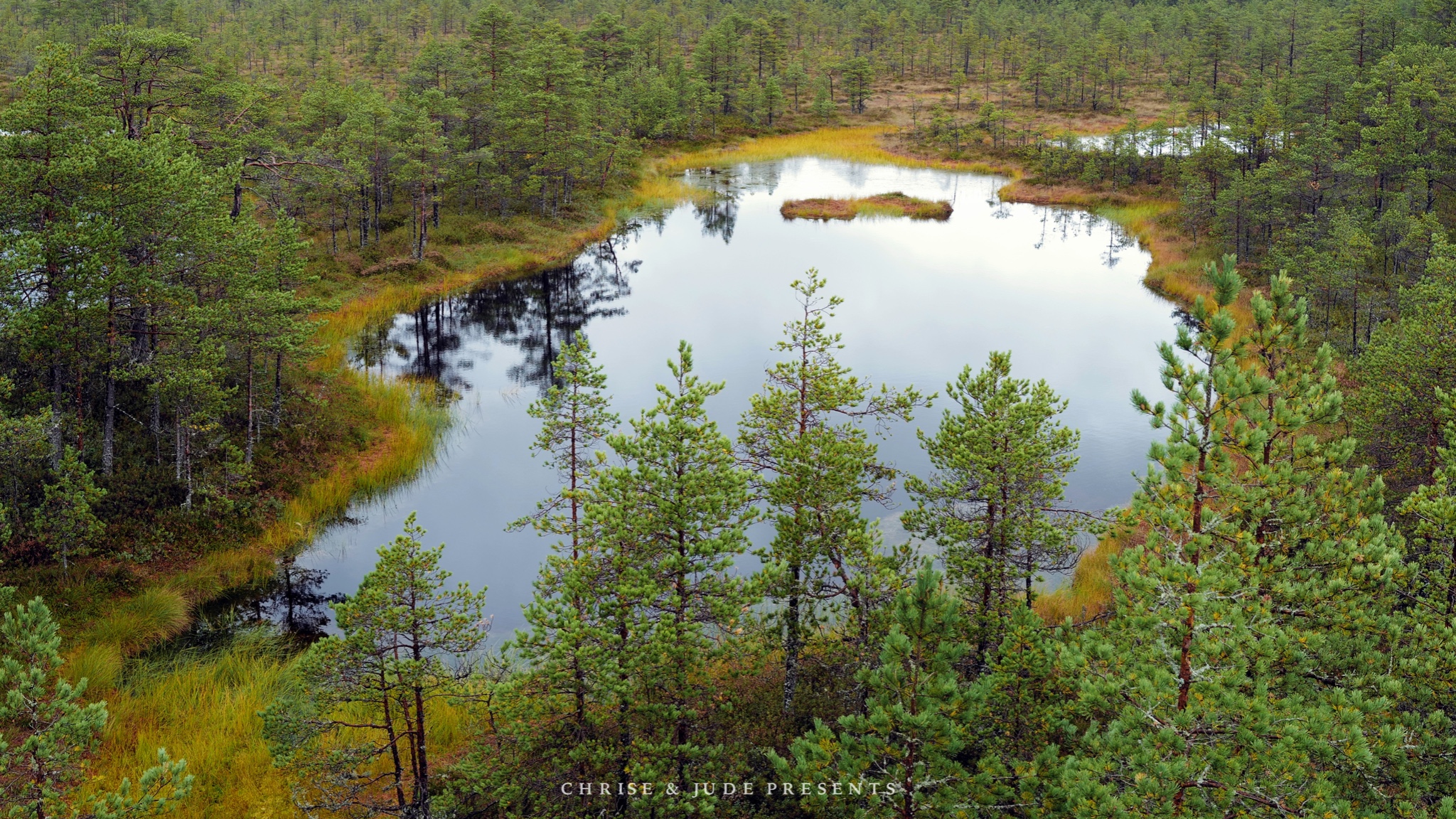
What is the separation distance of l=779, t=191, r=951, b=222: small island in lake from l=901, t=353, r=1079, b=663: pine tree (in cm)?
5046

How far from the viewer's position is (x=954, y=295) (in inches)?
1884

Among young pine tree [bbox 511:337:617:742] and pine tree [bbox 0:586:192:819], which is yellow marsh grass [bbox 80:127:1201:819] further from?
young pine tree [bbox 511:337:617:742]

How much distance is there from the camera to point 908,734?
10.9 m

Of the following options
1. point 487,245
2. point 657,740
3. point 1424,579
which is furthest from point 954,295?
point 657,740

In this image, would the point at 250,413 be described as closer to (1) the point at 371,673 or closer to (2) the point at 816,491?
(1) the point at 371,673

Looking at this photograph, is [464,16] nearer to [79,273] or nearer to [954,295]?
[954,295]

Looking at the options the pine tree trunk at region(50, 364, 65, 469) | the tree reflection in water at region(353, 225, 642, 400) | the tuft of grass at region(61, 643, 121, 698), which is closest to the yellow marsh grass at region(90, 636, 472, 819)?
the tuft of grass at region(61, 643, 121, 698)

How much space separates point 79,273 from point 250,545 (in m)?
7.52

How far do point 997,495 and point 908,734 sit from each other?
5402 mm

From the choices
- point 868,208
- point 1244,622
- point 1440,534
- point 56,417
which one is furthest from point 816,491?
point 868,208

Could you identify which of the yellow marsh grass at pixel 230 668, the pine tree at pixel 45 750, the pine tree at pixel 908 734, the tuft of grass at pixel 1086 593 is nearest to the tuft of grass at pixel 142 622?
the yellow marsh grass at pixel 230 668

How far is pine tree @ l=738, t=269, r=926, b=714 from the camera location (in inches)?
583

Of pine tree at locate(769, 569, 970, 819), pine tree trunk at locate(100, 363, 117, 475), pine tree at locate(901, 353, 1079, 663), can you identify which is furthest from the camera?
pine tree trunk at locate(100, 363, 117, 475)

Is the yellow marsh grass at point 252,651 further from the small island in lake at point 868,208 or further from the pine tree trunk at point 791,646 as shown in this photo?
the small island in lake at point 868,208
